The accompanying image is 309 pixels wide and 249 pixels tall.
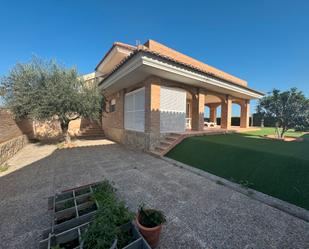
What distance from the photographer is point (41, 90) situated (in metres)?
7.55

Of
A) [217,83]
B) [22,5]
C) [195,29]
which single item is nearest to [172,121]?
[217,83]

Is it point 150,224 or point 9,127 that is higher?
point 9,127

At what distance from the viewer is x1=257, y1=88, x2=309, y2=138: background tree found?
7047 millimetres

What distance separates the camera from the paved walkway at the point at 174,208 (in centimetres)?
204

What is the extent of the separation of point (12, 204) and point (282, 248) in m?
4.84

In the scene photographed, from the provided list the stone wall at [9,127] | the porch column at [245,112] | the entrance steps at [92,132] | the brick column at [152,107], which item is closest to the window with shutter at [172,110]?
the brick column at [152,107]

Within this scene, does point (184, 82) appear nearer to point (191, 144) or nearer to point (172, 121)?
point (172, 121)

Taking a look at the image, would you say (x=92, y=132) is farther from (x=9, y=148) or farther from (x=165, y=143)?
(x=165, y=143)

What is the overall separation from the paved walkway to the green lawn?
A: 0.64 metres

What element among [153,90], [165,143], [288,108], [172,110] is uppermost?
[153,90]

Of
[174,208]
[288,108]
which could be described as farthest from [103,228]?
[288,108]

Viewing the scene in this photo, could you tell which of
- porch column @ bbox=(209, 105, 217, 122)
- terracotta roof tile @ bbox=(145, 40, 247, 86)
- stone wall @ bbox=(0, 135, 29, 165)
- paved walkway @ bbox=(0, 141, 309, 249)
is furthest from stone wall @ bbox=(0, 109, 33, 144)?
porch column @ bbox=(209, 105, 217, 122)

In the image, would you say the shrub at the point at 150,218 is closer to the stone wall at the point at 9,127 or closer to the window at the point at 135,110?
the window at the point at 135,110

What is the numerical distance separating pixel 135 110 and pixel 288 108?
326 inches
